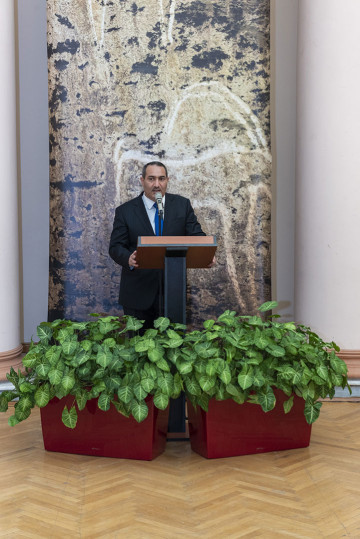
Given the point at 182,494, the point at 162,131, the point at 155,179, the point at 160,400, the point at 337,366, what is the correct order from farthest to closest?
the point at 162,131 < the point at 155,179 < the point at 337,366 < the point at 160,400 < the point at 182,494

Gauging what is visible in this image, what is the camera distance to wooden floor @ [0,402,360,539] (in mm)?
2469

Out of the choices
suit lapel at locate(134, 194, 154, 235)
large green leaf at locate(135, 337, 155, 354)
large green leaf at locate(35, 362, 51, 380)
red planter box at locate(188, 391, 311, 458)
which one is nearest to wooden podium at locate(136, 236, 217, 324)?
large green leaf at locate(135, 337, 155, 354)

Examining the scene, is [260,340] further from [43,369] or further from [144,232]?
[144,232]

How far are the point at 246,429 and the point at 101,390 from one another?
31.0 inches

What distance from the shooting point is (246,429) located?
3305mm

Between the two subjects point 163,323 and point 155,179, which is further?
point 155,179

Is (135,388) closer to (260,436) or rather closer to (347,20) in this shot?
(260,436)

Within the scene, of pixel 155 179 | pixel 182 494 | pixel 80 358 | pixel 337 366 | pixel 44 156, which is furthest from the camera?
pixel 44 156

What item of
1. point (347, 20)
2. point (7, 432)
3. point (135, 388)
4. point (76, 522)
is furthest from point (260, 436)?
point (347, 20)

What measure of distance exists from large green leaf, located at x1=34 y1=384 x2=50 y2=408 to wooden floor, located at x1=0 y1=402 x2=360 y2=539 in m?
0.32

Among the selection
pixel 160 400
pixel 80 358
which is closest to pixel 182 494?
pixel 160 400

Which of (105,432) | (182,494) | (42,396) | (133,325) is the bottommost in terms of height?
(182,494)

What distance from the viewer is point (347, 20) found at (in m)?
4.55

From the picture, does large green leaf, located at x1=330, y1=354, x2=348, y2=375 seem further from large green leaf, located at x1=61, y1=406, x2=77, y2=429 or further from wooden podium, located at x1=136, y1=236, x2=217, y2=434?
large green leaf, located at x1=61, y1=406, x2=77, y2=429
